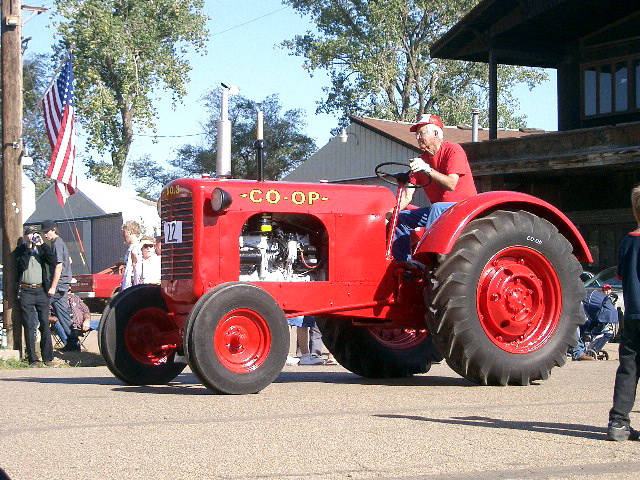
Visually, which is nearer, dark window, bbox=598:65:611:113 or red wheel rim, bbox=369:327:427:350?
red wheel rim, bbox=369:327:427:350

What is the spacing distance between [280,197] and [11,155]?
7575mm

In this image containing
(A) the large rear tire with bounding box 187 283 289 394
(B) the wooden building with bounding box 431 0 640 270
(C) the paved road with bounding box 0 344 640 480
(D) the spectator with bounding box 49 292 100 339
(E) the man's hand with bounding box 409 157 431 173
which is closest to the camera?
(C) the paved road with bounding box 0 344 640 480

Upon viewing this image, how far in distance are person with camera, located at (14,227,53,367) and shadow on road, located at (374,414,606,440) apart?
7888 mm

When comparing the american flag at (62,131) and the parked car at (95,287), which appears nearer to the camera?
the american flag at (62,131)

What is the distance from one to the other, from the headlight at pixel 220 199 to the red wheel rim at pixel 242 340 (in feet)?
2.61

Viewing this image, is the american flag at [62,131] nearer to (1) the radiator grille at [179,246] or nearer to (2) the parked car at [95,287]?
(2) the parked car at [95,287]

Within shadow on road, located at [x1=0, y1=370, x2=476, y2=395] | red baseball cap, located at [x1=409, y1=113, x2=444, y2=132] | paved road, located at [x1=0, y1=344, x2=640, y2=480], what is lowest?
shadow on road, located at [x1=0, y1=370, x2=476, y2=395]

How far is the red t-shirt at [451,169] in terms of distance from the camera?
906 cm

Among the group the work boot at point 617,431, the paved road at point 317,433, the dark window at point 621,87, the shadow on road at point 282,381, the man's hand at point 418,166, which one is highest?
the dark window at point 621,87

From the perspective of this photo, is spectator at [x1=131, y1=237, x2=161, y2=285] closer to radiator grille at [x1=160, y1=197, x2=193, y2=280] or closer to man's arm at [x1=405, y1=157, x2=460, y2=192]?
radiator grille at [x1=160, y1=197, x2=193, y2=280]

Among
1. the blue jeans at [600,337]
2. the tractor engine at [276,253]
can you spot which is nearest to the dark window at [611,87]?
the blue jeans at [600,337]

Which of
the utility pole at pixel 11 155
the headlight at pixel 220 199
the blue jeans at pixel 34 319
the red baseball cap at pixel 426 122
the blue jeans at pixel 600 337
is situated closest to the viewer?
the headlight at pixel 220 199

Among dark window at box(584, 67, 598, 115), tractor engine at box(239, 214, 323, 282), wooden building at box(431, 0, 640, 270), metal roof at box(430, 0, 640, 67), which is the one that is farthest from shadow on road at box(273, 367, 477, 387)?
dark window at box(584, 67, 598, 115)

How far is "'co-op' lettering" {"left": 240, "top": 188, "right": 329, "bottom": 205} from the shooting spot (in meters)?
8.57
